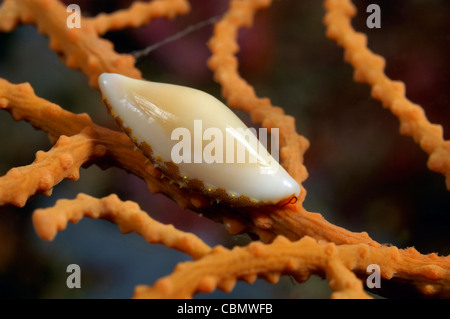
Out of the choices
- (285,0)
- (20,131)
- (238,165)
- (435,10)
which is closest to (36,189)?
(238,165)

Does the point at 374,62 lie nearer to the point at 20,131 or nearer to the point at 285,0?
the point at 285,0

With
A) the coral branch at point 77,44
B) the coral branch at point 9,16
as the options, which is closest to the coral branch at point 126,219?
the coral branch at point 77,44

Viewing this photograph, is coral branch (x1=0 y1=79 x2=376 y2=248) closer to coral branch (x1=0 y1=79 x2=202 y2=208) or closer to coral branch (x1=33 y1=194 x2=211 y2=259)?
coral branch (x1=0 y1=79 x2=202 y2=208)

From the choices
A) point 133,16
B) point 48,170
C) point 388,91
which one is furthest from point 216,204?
point 133,16

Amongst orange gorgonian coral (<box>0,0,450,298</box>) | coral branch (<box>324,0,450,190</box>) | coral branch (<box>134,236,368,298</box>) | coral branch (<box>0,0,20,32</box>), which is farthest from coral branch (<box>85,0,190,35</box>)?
coral branch (<box>134,236,368,298</box>)

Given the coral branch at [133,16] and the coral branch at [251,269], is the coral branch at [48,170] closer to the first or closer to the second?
the coral branch at [251,269]

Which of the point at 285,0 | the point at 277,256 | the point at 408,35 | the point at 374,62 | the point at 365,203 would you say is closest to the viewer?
the point at 277,256
